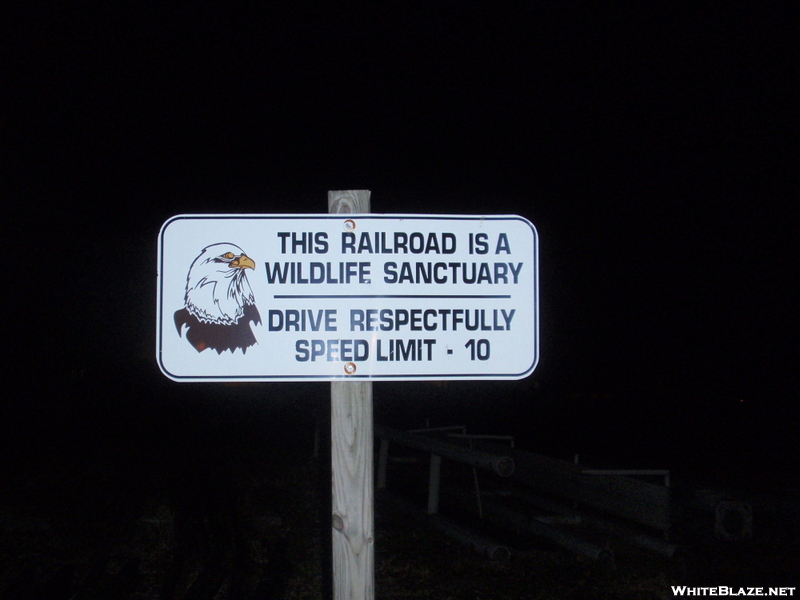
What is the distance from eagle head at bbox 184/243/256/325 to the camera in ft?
7.72

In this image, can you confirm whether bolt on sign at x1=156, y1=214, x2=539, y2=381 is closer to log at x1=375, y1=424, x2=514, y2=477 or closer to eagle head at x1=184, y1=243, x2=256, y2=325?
eagle head at x1=184, y1=243, x2=256, y2=325

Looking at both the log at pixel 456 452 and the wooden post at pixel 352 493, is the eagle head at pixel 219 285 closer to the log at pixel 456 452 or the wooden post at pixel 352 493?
the wooden post at pixel 352 493

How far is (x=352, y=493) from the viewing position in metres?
2.40

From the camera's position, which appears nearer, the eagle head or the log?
the eagle head

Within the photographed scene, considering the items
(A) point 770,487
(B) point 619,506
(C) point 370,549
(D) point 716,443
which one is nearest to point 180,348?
(C) point 370,549

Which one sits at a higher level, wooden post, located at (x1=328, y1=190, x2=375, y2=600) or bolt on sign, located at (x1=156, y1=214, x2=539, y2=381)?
bolt on sign, located at (x1=156, y1=214, x2=539, y2=381)

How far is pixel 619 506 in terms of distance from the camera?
651 cm

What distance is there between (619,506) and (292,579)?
109 inches

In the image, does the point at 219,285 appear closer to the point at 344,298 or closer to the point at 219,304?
the point at 219,304

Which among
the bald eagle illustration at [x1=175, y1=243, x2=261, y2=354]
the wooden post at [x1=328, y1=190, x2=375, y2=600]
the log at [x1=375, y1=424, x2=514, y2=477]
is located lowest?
the log at [x1=375, y1=424, x2=514, y2=477]

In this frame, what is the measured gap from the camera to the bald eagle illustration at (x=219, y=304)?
2350mm

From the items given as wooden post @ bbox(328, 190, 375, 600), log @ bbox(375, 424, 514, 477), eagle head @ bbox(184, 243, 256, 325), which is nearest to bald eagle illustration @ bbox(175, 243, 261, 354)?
eagle head @ bbox(184, 243, 256, 325)

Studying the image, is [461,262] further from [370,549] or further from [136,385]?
[136,385]

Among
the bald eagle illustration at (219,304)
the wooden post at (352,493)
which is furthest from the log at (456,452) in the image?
the bald eagle illustration at (219,304)
